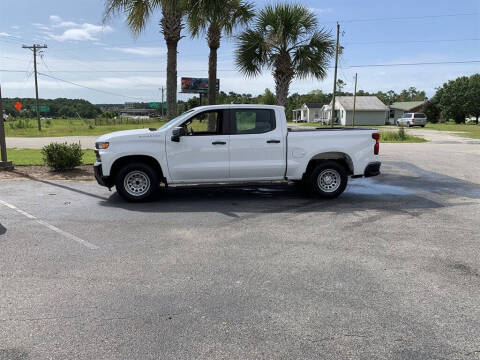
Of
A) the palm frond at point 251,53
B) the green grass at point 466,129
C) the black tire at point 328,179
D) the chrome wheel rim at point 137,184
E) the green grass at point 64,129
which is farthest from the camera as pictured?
the green grass at point 64,129

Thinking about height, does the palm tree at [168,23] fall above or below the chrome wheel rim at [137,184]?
above

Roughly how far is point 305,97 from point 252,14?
92.1m

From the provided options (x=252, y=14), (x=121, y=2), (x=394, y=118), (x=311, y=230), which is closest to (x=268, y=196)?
(x=311, y=230)

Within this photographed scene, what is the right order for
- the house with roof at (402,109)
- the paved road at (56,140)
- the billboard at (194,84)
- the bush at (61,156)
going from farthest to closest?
the house with roof at (402,109), the billboard at (194,84), the paved road at (56,140), the bush at (61,156)

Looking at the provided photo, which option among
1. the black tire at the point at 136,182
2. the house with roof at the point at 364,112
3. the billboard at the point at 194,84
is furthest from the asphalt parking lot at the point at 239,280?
the billboard at the point at 194,84

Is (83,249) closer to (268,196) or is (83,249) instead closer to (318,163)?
(268,196)

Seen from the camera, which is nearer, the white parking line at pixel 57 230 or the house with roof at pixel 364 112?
the white parking line at pixel 57 230

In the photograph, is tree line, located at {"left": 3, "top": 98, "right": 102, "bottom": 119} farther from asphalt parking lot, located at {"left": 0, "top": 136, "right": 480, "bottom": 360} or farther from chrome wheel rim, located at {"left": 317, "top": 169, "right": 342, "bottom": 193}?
asphalt parking lot, located at {"left": 0, "top": 136, "right": 480, "bottom": 360}

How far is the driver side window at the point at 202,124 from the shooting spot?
7.95 meters

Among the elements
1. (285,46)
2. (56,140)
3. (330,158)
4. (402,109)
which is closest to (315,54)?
(285,46)

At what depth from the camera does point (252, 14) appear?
47.3 ft

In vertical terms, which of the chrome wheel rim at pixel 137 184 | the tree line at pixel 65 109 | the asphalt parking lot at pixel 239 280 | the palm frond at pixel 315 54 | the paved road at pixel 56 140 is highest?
the tree line at pixel 65 109

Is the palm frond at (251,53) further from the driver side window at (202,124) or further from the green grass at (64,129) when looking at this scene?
the green grass at (64,129)

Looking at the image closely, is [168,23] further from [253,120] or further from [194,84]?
[194,84]
